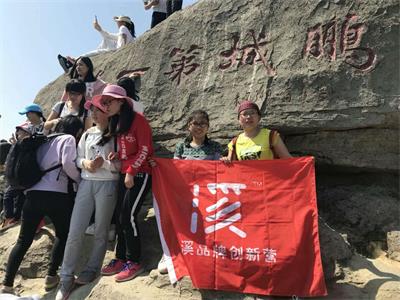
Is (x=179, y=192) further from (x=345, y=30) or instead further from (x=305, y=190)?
(x=345, y=30)

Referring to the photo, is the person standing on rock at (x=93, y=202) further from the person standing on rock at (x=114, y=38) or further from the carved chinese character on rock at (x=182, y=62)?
the person standing on rock at (x=114, y=38)

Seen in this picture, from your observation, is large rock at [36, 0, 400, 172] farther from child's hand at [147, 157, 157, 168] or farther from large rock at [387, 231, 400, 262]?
child's hand at [147, 157, 157, 168]

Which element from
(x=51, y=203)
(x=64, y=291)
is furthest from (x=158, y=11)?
(x=64, y=291)

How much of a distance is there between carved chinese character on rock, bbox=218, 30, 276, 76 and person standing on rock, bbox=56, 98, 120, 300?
230cm

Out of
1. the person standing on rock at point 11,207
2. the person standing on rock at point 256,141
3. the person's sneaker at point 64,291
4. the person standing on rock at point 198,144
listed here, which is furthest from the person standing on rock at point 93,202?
the person standing on rock at point 11,207

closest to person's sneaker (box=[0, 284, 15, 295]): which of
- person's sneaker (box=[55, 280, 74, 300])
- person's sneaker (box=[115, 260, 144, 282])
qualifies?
person's sneaker (box=[55, 280, 74, 300])

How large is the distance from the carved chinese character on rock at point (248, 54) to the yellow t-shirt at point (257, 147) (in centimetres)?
150

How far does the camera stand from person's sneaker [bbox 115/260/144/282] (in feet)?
14.1

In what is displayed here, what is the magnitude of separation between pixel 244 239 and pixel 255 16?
11.4 ft

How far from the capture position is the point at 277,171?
14.0 feet

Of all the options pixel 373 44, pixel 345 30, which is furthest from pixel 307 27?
pixel 373 44

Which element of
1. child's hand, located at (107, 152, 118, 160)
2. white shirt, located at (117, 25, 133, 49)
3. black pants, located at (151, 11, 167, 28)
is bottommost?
child's hand, located at (107, 152, 118, 160)

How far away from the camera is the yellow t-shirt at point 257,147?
4414 mm

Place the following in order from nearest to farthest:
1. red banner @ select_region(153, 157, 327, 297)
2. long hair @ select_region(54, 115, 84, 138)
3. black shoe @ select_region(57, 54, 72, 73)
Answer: red banner @ select_region(153, 157, 327, 297) → long hair @ select_region(54, 115, 84, 138) → black shoe @ select_region(57, 54, 72, 73)
